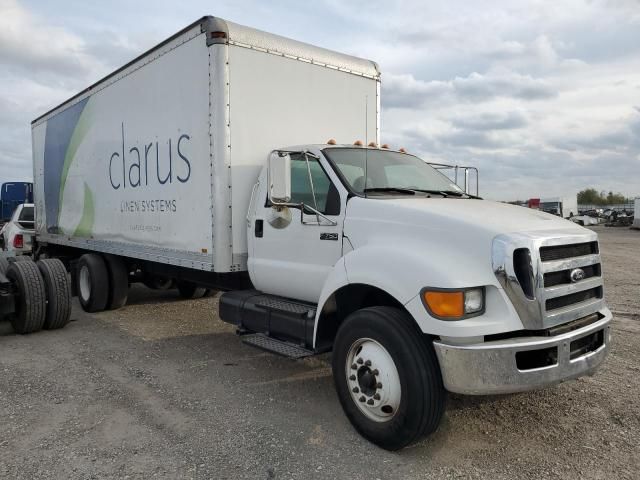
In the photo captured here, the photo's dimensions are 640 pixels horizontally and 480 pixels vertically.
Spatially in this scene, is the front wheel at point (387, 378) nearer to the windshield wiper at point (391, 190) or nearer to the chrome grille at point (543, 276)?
the chrome grille at point (543, 276)

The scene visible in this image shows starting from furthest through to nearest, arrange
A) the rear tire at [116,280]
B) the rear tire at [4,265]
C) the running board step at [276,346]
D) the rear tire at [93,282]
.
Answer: the rear tire at [116,280]
the rear tire at [93,282]
the rear tire at [4,265]
the running board step at [276,346]

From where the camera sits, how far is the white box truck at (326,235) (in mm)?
3273

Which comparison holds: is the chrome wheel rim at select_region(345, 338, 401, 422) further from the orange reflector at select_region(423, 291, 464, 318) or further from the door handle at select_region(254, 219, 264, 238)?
the door handle at select_region(254, 219, 264, 238)

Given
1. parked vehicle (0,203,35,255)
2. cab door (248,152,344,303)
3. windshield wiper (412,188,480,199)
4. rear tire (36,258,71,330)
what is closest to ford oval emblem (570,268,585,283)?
windshield wiper (412,188,480,199)

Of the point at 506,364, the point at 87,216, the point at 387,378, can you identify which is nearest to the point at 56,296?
the point at 87,216

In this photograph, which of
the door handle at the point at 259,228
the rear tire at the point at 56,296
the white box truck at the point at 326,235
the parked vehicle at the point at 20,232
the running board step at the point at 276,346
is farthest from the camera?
the parked vehicle at the point at 20,232

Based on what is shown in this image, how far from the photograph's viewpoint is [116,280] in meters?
8.05

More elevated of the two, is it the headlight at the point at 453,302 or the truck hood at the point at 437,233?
the truck hood at the point at 437,233

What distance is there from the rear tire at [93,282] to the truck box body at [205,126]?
0.98 ft

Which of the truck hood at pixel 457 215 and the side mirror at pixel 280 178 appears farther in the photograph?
the side mirror at pixel 280 178

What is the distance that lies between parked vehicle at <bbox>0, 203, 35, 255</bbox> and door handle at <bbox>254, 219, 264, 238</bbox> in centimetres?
917

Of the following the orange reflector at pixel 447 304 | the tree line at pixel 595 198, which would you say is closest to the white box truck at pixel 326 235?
the orange reflector at pixel 447 304

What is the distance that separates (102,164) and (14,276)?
1.95m

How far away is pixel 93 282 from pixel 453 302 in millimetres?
6310
